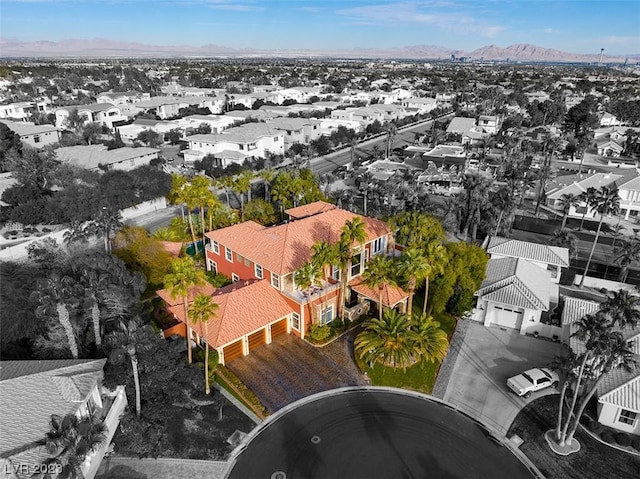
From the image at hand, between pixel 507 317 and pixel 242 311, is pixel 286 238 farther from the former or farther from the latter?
pixel 507 317

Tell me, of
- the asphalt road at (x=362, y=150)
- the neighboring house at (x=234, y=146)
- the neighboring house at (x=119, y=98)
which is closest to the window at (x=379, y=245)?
the asphalt road at (x=362, y=150)

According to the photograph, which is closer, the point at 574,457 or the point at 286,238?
the point at 574,457

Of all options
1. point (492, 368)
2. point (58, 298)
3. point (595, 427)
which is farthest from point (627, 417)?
point (58, 298)

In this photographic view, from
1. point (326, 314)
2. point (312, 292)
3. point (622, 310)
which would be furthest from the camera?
point (326, 314)

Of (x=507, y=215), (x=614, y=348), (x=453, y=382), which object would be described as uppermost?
(x=614, y=348)

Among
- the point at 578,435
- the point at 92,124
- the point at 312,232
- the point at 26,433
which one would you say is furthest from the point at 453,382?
the point at 92,124

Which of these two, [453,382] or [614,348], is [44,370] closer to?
[453,382]

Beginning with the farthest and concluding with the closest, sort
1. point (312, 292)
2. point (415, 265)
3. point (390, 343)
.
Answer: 1. point (312, 292)
2. point (415, 265)
3. point (390, 343)
